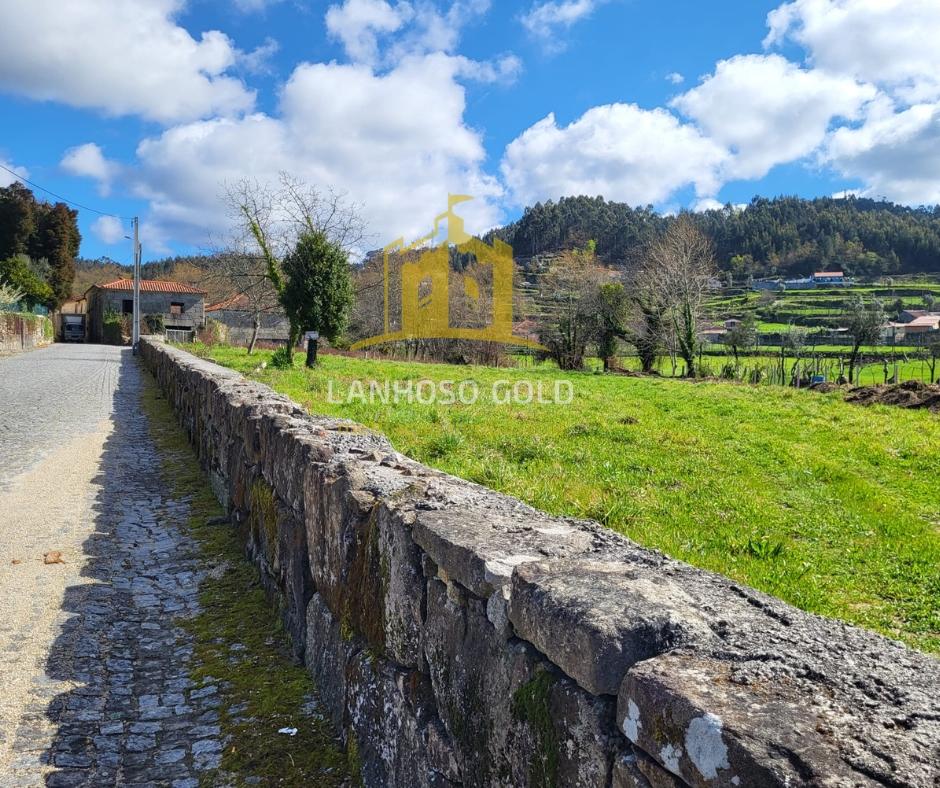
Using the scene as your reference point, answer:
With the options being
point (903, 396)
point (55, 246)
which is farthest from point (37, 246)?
point (903, 396)

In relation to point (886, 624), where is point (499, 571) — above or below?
above

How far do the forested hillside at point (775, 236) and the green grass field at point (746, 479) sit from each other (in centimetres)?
6363

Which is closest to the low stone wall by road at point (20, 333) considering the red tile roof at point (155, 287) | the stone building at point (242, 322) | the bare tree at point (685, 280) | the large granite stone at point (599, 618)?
the stone building at point (242, 322)

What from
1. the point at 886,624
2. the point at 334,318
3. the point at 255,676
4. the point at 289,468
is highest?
the point at 334,318

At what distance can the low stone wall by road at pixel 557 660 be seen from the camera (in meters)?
1.12

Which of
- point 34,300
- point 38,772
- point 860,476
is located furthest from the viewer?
point 34,300

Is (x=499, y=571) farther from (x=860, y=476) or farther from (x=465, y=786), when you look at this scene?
(x=860, y=476)

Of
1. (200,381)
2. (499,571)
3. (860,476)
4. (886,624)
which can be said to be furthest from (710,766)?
(200,381)

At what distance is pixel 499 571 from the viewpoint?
185 centimetres

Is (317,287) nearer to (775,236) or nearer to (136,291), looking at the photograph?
(136,291)

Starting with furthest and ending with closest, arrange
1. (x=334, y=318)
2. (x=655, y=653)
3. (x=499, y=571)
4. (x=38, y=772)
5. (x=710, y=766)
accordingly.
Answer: (x=334, y=318)
(x=38, y=772)
(x=499, y=571)
(x=655, y=653)
(x=710, y=766)

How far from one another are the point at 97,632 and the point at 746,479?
18.0ft

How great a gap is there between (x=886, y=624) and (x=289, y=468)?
3.10 meters

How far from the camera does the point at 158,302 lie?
57125 mm
